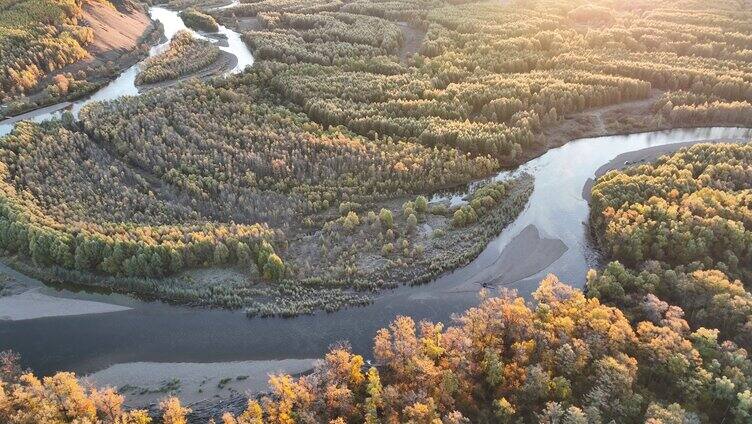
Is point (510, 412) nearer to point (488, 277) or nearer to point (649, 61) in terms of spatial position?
point (488, 277)

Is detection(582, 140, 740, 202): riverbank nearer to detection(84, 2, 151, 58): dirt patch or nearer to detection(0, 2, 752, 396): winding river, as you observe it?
detection(0, 2, 752, 396): winding river

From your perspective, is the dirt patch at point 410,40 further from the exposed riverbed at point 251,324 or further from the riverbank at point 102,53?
the exposed riverbed at point 251,324

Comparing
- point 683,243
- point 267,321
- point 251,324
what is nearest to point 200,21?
point 251,324

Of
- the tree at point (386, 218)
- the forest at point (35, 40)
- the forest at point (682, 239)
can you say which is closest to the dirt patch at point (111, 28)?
the forest at point (35, 40)

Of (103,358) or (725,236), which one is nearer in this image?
(103,358)

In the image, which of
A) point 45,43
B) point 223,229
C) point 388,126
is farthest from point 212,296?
point 45,43
